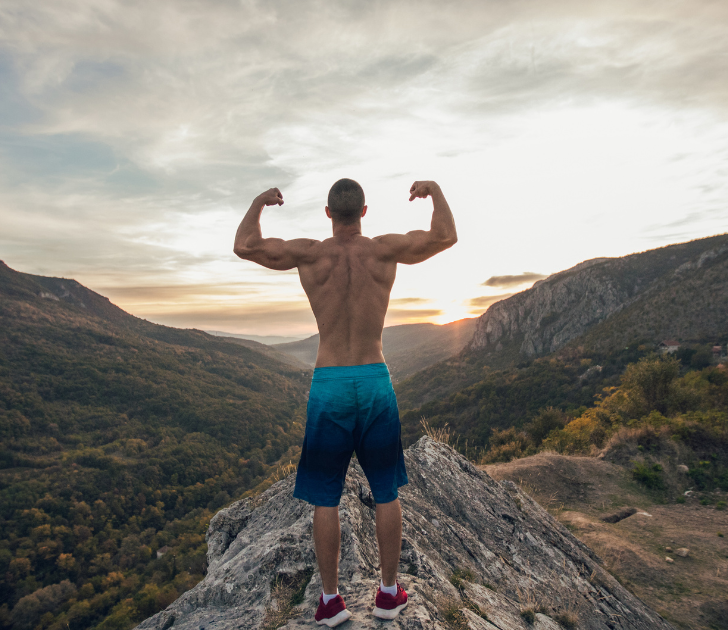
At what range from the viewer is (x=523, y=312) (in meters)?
107

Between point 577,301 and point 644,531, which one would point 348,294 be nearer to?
point 644,531

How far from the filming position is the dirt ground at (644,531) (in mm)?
5762

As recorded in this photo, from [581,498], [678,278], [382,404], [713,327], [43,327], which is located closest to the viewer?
[382,404]

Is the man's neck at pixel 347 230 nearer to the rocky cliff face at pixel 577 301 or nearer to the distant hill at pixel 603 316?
the distant hill at pixel 603 316

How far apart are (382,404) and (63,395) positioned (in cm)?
13676

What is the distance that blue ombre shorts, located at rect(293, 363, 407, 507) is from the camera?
2398mm

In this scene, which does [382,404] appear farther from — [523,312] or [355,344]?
[523,312]

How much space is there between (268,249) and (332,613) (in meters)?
2.46

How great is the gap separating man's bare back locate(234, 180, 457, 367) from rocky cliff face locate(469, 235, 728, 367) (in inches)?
3173

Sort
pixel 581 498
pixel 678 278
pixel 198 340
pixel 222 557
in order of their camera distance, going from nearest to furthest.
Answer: pixel 222 557 < pixel 581 498 < pixel 678 278 < pixel 198 340

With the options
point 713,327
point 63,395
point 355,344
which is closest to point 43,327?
point 63,395

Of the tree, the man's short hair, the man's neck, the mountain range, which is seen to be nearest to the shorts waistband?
the man's neck

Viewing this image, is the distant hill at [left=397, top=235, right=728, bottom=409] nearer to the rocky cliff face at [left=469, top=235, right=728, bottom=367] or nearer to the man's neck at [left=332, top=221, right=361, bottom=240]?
the rocky cliff face at [left=469, top=235, right=728, bottom=367]

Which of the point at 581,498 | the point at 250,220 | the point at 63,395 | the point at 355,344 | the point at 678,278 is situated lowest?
the point at 63,395
